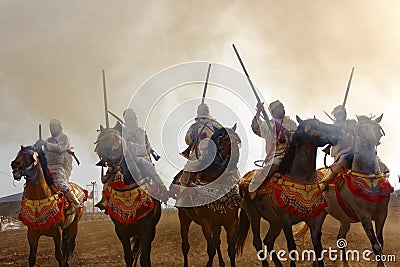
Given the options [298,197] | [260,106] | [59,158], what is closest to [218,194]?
[298,197]

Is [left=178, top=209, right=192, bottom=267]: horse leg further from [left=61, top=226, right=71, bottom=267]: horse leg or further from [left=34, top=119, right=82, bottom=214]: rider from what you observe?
[left=61, top=226, right=71, bottom=267]: horse leg

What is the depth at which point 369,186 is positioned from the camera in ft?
33.2

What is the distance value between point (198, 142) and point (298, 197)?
255 centimetres

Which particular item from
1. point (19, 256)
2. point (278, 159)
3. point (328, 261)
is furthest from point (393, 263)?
point (19, 256)

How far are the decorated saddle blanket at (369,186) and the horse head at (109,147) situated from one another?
4923mm

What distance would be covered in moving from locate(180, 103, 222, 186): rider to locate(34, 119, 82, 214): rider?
2.78 meters

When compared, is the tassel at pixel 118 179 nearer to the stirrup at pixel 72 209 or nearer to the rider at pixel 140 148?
the rider at pixel 140 148

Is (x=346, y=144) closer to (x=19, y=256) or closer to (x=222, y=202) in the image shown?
(x=222, y=202)

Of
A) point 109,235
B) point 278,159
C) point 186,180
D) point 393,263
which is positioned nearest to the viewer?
point 278,159

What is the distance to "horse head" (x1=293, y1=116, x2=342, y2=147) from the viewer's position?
9109 mm

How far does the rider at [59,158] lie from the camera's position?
11359mm

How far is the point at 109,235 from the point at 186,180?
1486cm

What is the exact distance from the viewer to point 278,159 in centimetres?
991

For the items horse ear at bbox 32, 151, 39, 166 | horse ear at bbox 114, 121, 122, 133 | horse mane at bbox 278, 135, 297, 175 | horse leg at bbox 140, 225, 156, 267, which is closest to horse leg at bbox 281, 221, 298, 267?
horse mane at bbox 278, 135, 297, 175
